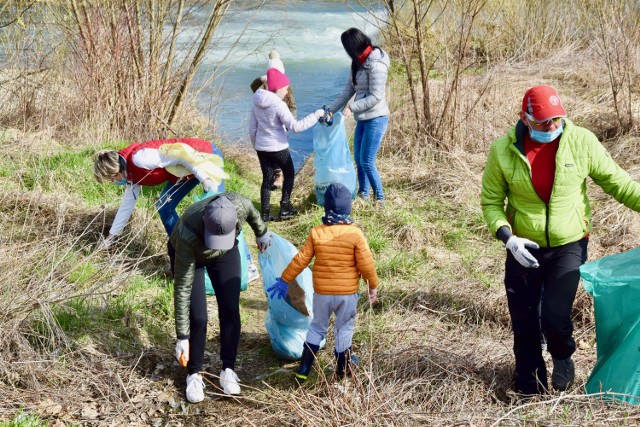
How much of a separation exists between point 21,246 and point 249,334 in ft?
5.08

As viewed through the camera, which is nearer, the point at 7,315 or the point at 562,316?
the point at 562,316

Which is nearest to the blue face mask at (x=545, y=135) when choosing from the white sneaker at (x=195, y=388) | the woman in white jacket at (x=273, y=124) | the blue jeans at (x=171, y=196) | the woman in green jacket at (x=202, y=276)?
the woman in green jacket at (x=202, y=276)

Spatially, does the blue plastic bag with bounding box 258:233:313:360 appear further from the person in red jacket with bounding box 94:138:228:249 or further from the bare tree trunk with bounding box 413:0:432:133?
the bare tree trunk with bounding box 413:0:432:133

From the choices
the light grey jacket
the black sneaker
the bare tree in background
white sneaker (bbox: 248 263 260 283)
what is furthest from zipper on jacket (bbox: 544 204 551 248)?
the bare tree in background

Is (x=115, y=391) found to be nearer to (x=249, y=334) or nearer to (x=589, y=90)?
(x=249, y=334)

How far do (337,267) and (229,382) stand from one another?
2.90ft

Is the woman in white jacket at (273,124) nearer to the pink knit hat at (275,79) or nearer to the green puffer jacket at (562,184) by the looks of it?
the pink knit hat at (275,79)

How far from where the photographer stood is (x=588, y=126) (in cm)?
794

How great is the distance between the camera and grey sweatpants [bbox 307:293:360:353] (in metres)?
3.85

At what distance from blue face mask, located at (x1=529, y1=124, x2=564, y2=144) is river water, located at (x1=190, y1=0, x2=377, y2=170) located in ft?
13.9

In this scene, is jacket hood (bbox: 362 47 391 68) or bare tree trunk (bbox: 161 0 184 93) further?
bare tree trunk (bbox: 161 0 184 93)

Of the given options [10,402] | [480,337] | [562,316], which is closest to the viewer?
[562,316]

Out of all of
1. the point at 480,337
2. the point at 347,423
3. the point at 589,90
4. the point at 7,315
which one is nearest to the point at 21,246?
the point at 7,315

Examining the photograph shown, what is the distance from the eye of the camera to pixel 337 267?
12.5 feet
